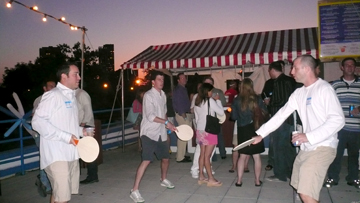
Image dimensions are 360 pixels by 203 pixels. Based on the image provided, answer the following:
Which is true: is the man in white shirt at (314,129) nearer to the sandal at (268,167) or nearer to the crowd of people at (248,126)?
the crowd of people at (248,126)

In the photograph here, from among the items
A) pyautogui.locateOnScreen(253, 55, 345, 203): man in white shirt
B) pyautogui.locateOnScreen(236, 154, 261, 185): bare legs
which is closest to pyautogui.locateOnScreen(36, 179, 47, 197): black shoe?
pyautogui.locateOnScreen(236, 154, 261, 185): bare legs

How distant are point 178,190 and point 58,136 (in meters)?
2.77

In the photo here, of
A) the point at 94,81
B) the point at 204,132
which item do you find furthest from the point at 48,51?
the point at 204,132

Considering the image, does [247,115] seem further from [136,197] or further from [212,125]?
[136,197]

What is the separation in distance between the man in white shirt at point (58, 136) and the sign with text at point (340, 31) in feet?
21.4

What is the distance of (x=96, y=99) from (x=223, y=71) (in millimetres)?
41760

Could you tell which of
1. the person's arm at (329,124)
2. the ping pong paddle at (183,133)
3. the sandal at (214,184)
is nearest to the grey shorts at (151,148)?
the ping pong paddle at (183,133)

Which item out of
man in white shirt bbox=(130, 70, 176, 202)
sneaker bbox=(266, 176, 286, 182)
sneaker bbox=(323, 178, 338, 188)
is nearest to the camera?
man in white shirt bbox=(130, 70, 176, 202)

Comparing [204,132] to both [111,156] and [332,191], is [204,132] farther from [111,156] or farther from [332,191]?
[111,156]

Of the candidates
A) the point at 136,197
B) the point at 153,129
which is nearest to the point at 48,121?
the point at 153,129

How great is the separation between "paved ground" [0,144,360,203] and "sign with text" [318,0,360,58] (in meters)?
3.01

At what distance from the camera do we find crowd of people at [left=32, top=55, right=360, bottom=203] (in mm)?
2881

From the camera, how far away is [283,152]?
209 inches

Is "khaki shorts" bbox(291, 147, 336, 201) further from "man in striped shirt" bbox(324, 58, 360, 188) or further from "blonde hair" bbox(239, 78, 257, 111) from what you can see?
"man in striped shirt" bbox(324, 58, 360, 188)
